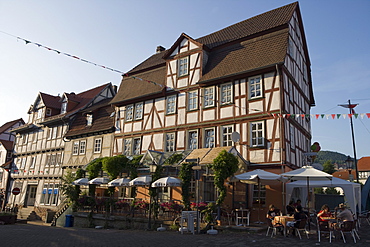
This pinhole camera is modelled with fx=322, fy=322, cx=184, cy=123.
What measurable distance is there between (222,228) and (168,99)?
10.4m

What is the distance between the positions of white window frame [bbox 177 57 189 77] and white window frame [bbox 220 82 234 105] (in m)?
3.08

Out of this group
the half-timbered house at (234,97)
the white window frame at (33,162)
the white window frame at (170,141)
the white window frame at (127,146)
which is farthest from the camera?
the white window frame at (33,162)

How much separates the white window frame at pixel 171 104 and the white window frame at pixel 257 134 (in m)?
5.87

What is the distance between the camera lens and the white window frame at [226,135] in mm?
18075

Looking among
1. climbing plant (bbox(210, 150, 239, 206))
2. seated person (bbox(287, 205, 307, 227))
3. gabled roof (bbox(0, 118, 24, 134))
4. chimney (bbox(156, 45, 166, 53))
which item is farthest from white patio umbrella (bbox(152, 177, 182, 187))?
gabled roof (bbox(0, 118, 24, 134))

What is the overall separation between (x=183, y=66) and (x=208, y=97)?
3.21 m

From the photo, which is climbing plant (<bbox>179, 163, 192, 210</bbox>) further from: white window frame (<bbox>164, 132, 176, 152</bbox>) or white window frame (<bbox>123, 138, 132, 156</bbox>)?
white window frame (<bbox>123, 138, 132, 156</bbox>)

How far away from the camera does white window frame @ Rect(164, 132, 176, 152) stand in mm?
20553

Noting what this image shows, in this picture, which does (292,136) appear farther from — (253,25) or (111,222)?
(111,222)

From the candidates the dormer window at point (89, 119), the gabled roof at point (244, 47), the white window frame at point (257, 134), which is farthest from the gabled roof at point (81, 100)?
the white window frame at point (257, 134)

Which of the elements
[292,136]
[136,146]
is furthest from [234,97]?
[136,146]

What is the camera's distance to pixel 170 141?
20781 mm

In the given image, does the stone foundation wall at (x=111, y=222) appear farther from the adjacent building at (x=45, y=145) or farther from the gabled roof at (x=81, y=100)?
the gabled roof at (x=81, y=100)

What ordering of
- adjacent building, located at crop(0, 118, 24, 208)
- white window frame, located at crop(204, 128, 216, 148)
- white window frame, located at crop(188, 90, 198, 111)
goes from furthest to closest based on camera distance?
adjacent building, located at crop(0, 118, 24, 208) → white window frame, located at crop(188, 90, 198, 111) → white window frame, located at crop(204, 128, 216, 148)
